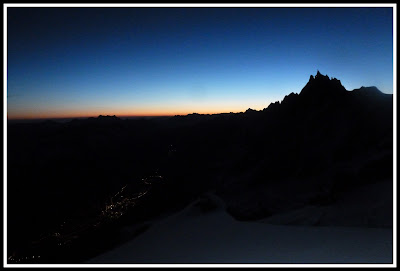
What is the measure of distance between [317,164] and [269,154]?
2.93 metres

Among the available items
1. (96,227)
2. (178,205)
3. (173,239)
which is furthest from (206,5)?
(96,227)

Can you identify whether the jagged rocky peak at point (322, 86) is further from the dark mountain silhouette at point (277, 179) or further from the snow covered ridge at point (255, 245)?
the snow covered ridge at point (255, 245)

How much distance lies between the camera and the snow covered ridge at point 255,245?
4617mm

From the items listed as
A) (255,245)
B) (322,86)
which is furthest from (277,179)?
(322,86)

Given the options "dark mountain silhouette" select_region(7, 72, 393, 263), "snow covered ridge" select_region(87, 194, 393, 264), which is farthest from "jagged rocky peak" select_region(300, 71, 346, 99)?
"snow covered ridge" select_region(87, 194, 393, 264)

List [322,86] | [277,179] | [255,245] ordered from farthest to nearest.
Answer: [322,86] < [277,179] < [255,245]

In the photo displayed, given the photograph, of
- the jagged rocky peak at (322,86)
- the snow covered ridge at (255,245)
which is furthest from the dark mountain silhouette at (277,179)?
the snow covered ridge at (255,245)

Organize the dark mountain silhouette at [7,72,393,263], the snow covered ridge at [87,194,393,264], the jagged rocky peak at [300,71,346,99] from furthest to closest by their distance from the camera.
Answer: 1. the jagged rocky peak at [300,71,346,99]
2. the dark mountain silhouette at [7,72,393,263]
3. the snow covered ridge at [87,194,393,264]

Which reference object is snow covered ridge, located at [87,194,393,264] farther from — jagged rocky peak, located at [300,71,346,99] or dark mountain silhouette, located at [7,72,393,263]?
jagged rocky peak, located at [300,71,346,99]

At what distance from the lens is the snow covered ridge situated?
4.62m

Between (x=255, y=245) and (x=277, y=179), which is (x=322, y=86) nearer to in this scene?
(x=277, y=179)

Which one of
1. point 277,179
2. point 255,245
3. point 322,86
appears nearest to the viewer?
point 255,245

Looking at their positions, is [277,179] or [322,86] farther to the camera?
[322,86]

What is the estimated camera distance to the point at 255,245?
5840 millimetres
